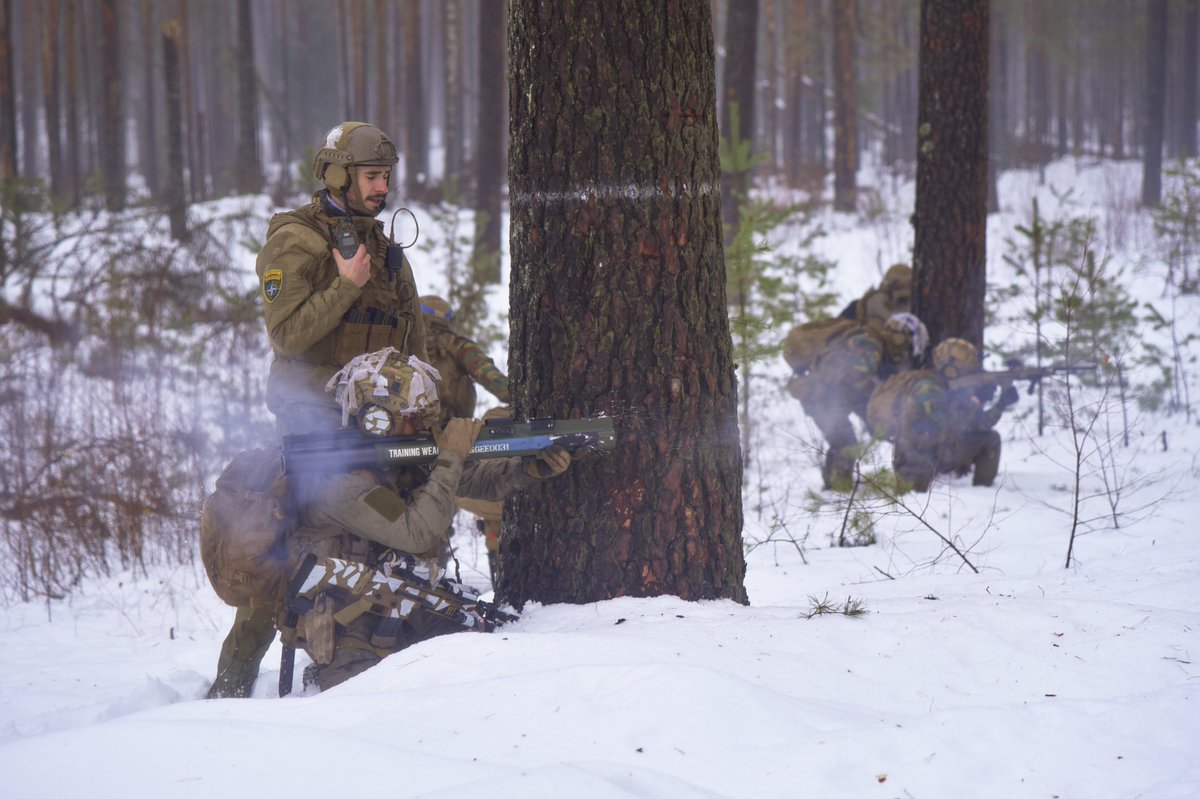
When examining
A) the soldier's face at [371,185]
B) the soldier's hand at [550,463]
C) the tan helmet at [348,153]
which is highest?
the tan helmet at [348,153]

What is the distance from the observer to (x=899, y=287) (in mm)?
7941

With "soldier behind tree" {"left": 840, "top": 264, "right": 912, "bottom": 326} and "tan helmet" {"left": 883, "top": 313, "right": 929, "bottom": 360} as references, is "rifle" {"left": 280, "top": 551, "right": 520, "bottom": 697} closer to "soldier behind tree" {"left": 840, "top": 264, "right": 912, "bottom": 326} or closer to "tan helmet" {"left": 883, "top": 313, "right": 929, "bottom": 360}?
"tan helmet" {"left": 883, "top": 313, "right": 929, "bottom": 360}

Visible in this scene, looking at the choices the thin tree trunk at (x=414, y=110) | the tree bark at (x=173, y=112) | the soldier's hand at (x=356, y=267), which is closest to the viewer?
the soldier's hand at (x=356, y=267)

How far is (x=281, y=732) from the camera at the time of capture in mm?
2328

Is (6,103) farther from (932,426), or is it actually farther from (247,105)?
(932,426)

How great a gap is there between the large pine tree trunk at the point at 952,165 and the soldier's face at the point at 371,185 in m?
4.88

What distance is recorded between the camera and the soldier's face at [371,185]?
367cm

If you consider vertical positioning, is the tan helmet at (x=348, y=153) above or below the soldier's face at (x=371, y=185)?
above

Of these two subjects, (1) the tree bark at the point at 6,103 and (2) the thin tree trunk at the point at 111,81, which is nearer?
(1) the tree bark at the point at 6,103

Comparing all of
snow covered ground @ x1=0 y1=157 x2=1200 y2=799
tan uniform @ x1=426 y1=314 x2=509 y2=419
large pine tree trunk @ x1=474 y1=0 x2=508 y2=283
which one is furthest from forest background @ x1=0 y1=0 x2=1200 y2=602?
snow covered ground @ x1=0 y1=157 x2=1200 y2=799

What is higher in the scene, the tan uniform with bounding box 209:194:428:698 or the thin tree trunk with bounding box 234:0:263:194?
the thin tree trunk with bounding box 234:0:263:194

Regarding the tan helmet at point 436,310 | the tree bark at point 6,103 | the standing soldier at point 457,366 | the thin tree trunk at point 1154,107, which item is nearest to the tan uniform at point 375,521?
the standing soldier at point 457,366

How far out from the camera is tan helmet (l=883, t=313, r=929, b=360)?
7367mm

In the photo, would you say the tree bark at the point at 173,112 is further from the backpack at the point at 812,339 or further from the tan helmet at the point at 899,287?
the tan helmet at the point at 899,287
